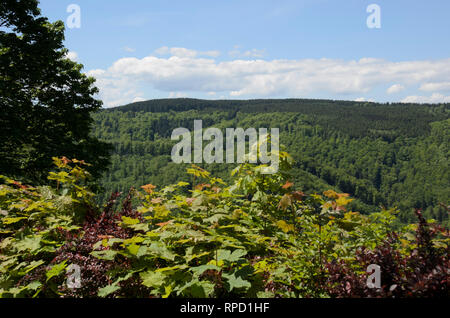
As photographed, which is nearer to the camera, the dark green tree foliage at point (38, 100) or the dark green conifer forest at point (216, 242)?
the dark green conifer forest at point (216, 242)

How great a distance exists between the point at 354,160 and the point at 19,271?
20587 centimetres

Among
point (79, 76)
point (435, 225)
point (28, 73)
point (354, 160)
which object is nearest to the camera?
point (435, 225)

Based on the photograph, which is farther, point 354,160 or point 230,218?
point 354,160

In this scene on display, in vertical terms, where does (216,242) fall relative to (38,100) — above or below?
below

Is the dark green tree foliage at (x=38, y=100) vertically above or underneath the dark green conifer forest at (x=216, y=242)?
above

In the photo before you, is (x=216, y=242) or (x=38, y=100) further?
(x=38, y=100)

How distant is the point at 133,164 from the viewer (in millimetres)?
163750

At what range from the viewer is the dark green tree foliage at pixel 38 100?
15935 mm

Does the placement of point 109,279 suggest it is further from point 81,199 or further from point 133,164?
point 133,164

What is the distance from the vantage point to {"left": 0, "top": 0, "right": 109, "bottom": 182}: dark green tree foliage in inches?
627

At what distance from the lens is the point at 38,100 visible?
60.0 feet

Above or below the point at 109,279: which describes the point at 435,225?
above

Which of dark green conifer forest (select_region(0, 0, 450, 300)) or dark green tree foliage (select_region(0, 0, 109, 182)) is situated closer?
dark green conifer forest (select_region(0, 0, 450, 300))
